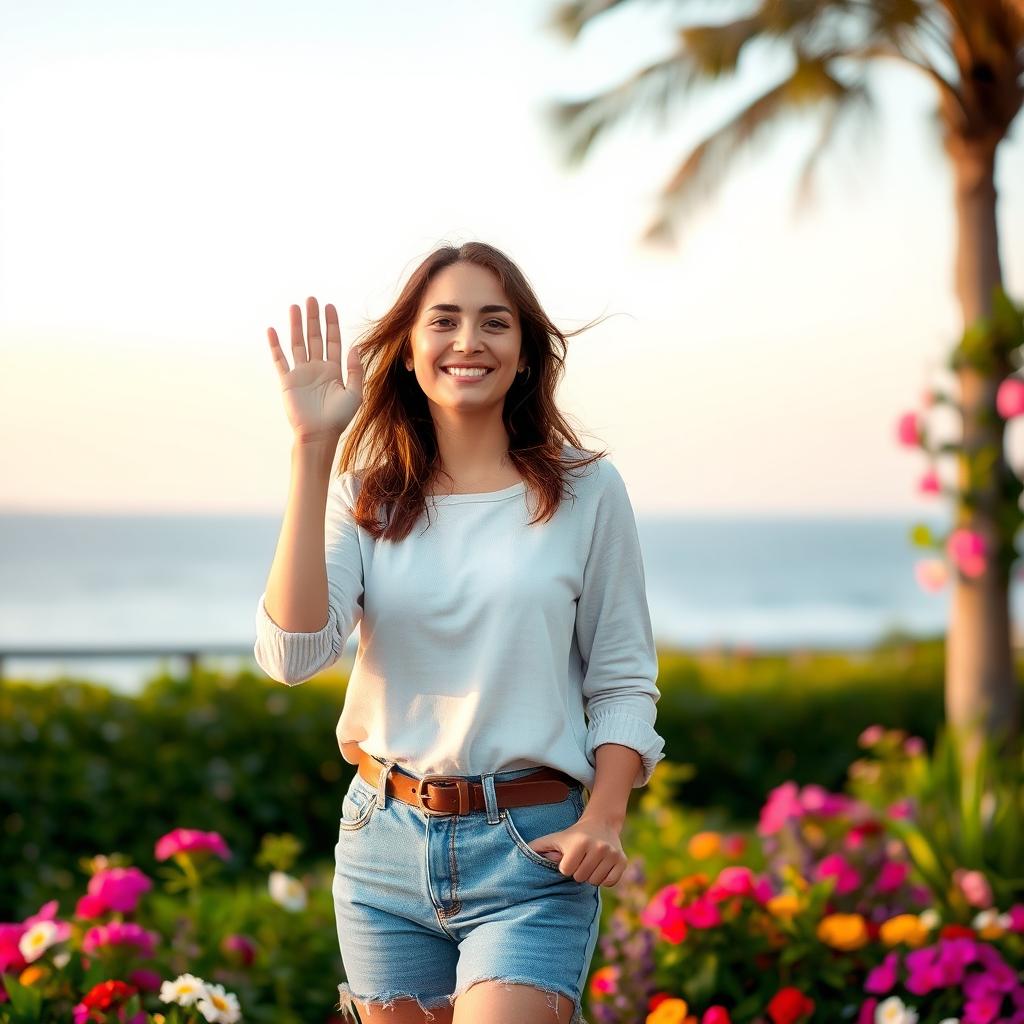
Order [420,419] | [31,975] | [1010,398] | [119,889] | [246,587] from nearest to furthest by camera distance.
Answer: [420,419], [31,975], [119,889], [1010,398], [246,587]

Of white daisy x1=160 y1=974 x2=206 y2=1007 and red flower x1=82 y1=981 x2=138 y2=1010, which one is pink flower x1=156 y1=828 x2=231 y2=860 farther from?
white daisy x1=160 y1=974 x2=206 y2=1007

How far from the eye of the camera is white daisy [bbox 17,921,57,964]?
119 inches

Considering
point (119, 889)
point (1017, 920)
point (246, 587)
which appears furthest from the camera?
point (246, 587)

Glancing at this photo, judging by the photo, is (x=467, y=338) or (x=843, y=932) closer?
(x=467, y=338)

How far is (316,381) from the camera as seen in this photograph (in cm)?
218

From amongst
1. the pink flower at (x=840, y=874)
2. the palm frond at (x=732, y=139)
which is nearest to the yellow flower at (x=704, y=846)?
the pink flower at (x=840, y=874)

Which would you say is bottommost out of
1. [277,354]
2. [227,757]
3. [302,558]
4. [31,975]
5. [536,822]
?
[227,757]

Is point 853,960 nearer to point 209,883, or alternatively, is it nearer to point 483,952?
point 483,952

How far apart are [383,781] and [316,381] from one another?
66cm

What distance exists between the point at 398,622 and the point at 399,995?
599 mm

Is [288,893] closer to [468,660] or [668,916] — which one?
[668,916]

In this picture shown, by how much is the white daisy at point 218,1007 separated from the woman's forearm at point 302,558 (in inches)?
43.8

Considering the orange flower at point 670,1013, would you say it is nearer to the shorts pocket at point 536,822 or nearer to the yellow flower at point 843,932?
the yellow flower at point 843,932

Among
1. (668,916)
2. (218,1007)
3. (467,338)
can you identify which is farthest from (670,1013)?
(467,338)
